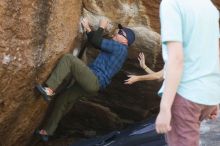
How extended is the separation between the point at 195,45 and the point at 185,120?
39cm

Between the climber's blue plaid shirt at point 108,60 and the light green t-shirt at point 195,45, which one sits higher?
the light green t-shirt at point 195,45

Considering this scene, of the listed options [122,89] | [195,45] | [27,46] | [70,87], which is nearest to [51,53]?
[27,46]

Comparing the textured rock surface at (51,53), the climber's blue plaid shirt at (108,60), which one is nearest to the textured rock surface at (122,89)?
the textured rock surface at (51,53)

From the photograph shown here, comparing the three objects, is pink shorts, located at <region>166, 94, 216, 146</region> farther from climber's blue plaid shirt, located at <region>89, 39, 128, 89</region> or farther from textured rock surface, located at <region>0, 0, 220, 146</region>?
climber's blue plaid shirt, located at <region>89, 39, 128, 89</region>

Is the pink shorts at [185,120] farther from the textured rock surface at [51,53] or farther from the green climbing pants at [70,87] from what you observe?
the green climbing pants at [70,87]

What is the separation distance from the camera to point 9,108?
18.1ft

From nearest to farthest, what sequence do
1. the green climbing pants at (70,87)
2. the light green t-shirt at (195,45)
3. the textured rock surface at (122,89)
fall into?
the light green t-shirt at (195,45) < the green climbing pants at (70,87) < the textured rock surface at (122,89)

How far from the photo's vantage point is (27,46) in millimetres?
5105

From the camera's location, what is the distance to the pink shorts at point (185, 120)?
2.64 metres

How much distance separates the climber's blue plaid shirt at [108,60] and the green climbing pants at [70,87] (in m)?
0.14

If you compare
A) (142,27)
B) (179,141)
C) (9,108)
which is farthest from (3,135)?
(179,141)

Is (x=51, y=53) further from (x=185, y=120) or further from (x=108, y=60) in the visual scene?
(x=185, y=120)

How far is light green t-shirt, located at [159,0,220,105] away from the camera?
8.47 feet

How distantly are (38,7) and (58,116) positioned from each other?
1687 millimetres
